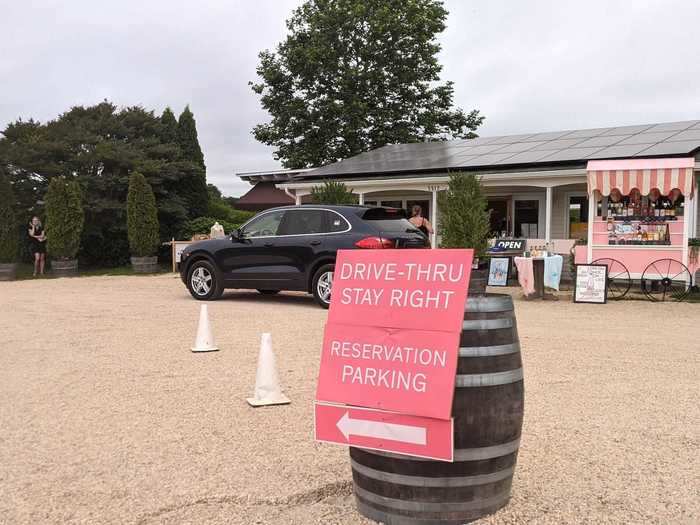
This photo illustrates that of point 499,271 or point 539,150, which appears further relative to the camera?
point 539,150

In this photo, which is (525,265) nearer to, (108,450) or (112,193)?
(108,450)

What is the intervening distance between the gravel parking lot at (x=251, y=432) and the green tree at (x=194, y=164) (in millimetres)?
16101

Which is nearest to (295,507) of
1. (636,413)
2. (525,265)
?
(636,413)

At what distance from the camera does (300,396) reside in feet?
17.0

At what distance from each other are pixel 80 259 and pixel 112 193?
8.44ft

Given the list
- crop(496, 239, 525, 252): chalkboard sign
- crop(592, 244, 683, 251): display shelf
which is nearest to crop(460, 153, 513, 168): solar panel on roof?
crop(496, 239, 525, 252): chalkboard sign

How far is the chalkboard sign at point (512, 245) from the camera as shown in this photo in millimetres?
15328

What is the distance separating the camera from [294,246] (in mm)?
10625

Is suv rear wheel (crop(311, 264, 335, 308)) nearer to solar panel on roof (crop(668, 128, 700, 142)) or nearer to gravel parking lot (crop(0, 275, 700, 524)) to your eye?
gravel parking lot (crop(0, 275, 700, 524))

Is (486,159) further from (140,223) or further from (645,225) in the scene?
(140,223)

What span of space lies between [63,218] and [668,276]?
50.2 feet

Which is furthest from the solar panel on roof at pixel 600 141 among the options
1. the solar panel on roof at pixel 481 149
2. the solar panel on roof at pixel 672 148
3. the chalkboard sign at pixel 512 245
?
the chalkboard sign at pixel 512 245

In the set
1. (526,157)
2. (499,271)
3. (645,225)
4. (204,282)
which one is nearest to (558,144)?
(526,157)

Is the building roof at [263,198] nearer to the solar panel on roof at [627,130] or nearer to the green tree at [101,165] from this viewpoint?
the green tree at [101,165]
